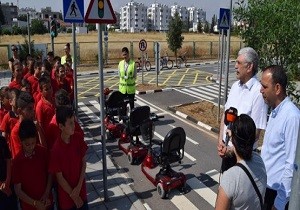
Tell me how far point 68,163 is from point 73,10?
353 centimetres

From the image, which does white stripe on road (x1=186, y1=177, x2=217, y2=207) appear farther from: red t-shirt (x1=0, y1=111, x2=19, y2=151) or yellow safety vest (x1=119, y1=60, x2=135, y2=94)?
yellow safety vest (x1=119, y1=60, x2=135, y2=94)

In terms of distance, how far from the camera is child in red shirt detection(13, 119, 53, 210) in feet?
12.2

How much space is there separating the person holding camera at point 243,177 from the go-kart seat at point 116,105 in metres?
6.45

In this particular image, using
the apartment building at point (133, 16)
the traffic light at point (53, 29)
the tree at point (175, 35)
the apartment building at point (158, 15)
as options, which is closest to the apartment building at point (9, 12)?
the apartment building at point (133, 16)

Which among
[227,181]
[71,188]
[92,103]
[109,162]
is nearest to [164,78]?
[92,103]

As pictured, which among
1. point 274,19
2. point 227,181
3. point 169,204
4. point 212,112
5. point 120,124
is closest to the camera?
point 227,181

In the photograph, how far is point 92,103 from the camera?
13.9m

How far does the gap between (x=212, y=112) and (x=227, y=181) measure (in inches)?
391

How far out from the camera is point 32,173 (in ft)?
12.5

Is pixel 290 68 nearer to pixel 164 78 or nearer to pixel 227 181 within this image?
pixel 227 181

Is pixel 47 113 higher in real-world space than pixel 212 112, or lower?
higher

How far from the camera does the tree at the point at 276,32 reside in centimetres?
798

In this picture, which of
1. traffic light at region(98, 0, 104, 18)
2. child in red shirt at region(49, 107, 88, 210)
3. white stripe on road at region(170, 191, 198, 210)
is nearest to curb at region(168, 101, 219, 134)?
white stripe on road at region(170, 191, 198, 210)

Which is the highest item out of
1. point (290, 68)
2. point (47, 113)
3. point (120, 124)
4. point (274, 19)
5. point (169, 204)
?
point (274, 19)
